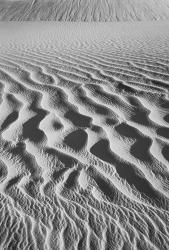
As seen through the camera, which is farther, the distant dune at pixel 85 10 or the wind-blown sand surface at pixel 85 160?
the distant dune at pixel 85 10

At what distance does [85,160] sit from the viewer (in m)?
3.12

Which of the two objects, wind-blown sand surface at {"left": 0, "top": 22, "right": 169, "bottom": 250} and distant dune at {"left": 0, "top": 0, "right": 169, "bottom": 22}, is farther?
distant dune at {"left": 0, "top": 0, "right": 169, "bottom": 22}

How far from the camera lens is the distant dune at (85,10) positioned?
63.0ft

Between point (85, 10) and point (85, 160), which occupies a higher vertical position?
point (85, 10)

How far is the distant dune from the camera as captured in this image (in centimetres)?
1920

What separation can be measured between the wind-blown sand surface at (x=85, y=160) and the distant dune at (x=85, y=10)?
555 inches

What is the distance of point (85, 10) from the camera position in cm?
2008

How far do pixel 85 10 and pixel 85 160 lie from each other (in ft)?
58.9

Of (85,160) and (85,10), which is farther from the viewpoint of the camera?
(85,10)

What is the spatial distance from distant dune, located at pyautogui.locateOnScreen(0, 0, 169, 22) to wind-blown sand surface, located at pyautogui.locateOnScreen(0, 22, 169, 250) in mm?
14102

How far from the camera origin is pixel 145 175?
2.88 meters

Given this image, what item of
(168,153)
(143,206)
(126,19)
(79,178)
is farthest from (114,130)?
(126,19)

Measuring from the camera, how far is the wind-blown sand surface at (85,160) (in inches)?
92.6

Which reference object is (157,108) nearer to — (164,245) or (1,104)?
(1,104)
